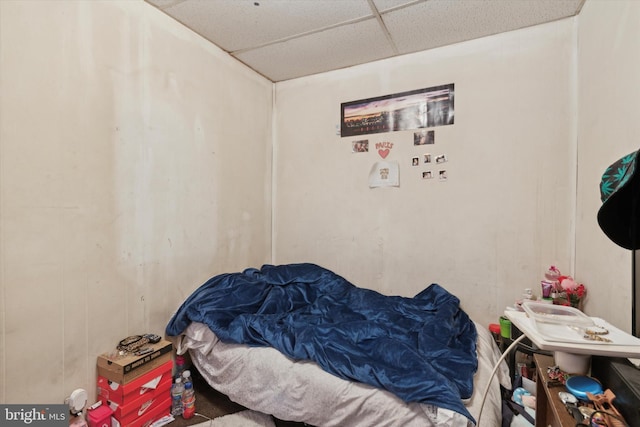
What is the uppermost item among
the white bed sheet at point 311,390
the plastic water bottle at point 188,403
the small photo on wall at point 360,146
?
the small photo on wall at point 360,146

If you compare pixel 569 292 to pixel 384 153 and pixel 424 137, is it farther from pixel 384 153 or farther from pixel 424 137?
pixel 384 153

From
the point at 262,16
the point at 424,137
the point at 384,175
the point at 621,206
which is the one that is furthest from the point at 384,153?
the point at 621,206

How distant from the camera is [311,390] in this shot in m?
1.41

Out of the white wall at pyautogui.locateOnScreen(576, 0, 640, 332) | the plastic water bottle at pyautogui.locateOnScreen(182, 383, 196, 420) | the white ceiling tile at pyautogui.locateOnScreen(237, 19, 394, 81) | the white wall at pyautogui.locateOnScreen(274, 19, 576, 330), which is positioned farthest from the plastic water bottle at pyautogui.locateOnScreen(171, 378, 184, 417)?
the white ceiling tile at pyautogui.locateOnScreen(237, 19, 394, 81)

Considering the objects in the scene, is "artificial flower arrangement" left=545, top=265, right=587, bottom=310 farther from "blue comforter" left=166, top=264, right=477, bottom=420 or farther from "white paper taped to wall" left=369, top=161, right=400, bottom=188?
"white paper taped to wall" left=369, top=161, right=400, bottom=188

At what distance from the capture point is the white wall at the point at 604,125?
4.13 ft

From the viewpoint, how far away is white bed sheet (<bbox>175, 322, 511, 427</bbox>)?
48.4 inches

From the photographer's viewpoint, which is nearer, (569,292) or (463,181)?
(569,292)

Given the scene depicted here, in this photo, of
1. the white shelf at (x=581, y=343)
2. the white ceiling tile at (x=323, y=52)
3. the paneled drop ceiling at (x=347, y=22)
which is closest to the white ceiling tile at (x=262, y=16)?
the paneled drop ceiling at (x=347, y=22)

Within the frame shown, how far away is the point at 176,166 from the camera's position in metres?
2.00

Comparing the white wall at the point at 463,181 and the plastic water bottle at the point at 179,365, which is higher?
the white wall at the point at 463,181

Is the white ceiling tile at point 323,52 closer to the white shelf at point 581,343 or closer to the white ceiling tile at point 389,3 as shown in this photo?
the white ceiling tile at point 389,3

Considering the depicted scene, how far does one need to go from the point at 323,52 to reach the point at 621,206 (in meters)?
2.18

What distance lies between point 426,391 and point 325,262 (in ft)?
5.21
